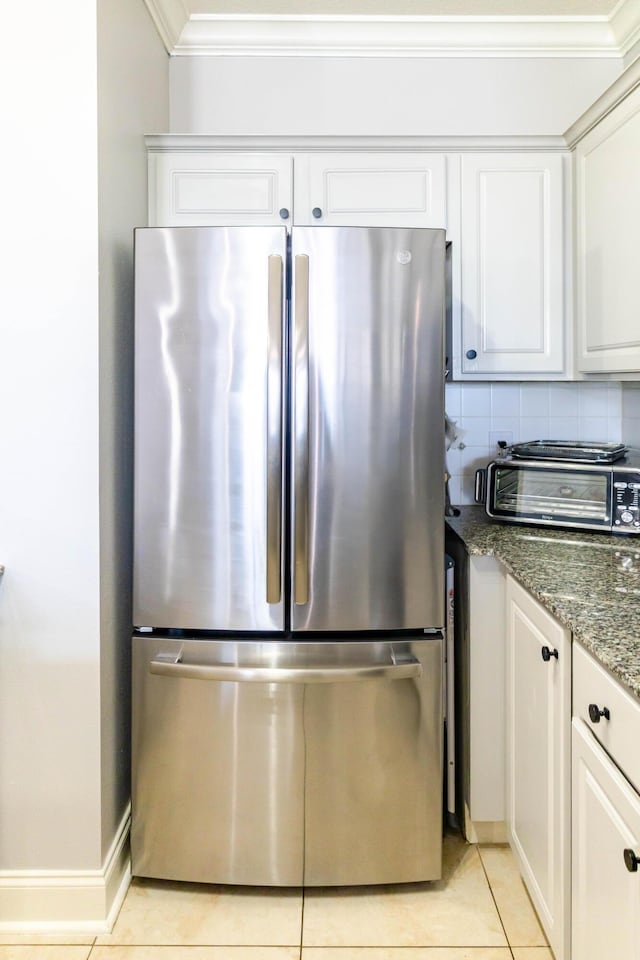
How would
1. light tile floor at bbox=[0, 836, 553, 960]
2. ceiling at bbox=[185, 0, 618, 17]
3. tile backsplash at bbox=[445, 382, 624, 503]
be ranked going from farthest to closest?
tile backsplash at bbox=[445, 382, 624, 503]
ceiling at bbox=[185, 0, 618, 17]
light tile floor at bbox=[0, 836, 553, 960]

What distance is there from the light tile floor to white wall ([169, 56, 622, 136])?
249 centimetres

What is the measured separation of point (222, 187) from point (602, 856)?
6.85 ft

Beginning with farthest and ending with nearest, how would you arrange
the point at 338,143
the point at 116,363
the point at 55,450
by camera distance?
the point at 338,143
the point at 116,363
the point at 55,450

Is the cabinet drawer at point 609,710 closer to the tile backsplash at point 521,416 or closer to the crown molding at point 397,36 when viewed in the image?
the tile backsplash at point 521,416

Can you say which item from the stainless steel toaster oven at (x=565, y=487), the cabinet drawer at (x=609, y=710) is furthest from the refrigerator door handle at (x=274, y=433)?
the stainless steel toaster oven at (x=565, y=487)

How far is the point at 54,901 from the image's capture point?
68.2 inches

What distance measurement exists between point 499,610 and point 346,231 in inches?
43.4

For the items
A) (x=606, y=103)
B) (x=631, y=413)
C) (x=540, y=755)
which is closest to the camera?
(x=540, y=755)

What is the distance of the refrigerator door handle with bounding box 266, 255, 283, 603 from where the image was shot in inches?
67.4

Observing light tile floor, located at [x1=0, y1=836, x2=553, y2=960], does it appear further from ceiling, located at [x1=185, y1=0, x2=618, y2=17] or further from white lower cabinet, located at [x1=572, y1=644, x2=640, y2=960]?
ceiling, located at [x1=185, y1=0, x2=618, y2=17]

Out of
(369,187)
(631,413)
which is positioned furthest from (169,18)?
(631,413)

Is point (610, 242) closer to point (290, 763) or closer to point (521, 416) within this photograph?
point (521, 416)

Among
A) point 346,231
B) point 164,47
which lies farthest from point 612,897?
point 164,47

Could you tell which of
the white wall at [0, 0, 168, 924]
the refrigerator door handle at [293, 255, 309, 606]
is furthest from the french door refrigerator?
the white wall at [0, 0, 168, 924]
